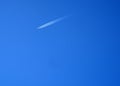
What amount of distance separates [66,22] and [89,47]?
279 millimetres

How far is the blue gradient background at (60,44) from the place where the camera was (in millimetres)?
1731

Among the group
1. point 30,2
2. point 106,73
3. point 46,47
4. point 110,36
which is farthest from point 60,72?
point 30,2

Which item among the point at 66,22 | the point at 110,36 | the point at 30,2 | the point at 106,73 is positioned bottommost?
the point at 106,73

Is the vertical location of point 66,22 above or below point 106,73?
above

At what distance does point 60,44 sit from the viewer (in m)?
1.74

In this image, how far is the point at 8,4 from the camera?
5.68ft

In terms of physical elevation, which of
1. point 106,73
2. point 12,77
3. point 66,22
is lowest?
point 106,73

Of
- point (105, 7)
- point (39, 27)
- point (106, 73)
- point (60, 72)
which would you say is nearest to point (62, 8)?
point (39, 27)

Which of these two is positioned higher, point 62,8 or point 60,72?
point 62,8

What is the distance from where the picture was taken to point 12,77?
1.73 meters

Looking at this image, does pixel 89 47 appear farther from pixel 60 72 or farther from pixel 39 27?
pixel 39 27

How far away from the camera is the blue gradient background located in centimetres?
173

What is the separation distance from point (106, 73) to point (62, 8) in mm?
644

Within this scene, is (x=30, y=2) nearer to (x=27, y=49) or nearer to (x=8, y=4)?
(x=8, y=4)
